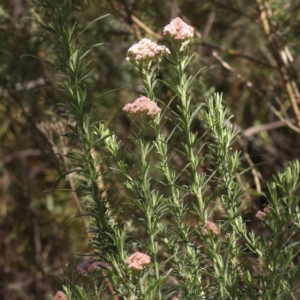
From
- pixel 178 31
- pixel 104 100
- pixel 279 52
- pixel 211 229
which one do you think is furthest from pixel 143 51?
pixel 104 100

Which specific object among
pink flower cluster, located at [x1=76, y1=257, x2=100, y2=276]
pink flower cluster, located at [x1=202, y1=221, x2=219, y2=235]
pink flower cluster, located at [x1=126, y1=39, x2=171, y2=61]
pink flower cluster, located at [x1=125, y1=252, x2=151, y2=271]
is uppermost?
pink flower cluster, located at [x1=126, y1=39, x2=171, y2=61]

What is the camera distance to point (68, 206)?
2771 millimetres

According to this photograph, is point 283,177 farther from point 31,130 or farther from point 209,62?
point 209,62

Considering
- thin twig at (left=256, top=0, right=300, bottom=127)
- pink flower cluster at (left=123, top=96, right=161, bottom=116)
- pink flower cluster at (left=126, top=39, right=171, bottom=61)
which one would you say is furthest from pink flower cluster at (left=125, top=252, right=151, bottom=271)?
thin twig at (left=256, top=0, right=300, bottom=127)

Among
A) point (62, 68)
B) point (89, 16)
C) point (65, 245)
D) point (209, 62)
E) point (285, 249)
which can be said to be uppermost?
point (89, 16)

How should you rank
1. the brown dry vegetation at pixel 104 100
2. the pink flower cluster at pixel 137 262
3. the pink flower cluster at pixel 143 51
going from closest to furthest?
1. the pink flower cluster at pixel 137 262
2. the pink flower cluster at pixel 143 51
3. the brown dry vegetation at pixel 104 100

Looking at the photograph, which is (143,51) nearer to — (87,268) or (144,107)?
(144,107)

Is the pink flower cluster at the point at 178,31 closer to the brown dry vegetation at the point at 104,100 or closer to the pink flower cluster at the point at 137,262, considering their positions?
the pink flower cluster at the point at 137,262

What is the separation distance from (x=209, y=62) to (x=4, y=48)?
872 millimetres

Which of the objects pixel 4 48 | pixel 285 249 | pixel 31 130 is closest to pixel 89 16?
pixel 4 48

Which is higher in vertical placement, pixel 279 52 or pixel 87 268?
pixel 279 52

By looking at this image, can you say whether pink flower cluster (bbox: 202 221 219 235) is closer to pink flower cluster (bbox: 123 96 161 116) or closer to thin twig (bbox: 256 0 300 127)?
pink flower cluster (bbox: 123 96 161 116)

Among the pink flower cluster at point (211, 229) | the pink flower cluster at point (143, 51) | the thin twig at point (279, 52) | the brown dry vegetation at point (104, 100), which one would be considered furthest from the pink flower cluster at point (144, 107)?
the thin twig at point (279, 52)

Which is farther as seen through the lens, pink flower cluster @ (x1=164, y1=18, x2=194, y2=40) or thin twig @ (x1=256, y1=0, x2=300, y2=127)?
thin twig @ (x1=256, y1=0, x2=300, y2=127)
